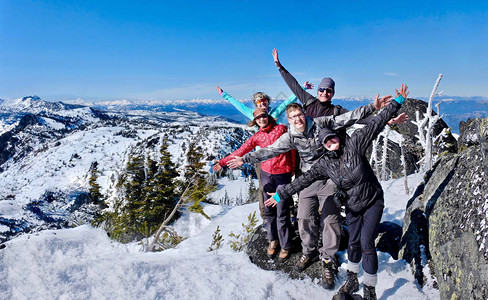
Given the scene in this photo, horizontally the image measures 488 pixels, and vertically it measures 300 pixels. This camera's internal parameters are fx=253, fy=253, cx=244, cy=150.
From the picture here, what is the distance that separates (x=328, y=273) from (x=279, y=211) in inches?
48.2

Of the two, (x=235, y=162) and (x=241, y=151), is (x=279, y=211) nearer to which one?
(x=235, y=162)

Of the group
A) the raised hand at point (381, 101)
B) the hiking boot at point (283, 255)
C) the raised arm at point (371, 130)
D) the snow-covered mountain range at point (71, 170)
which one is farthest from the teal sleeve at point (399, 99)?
the snow-covered mountain range at point (71, 170)

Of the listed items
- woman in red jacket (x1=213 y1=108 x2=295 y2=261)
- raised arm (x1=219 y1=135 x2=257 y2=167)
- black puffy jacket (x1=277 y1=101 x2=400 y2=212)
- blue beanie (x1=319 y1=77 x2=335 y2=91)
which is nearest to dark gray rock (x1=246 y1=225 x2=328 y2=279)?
woman in red jacket (x1=213 y1=108 x2=295 y2=261)

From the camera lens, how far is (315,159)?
13.3 ft

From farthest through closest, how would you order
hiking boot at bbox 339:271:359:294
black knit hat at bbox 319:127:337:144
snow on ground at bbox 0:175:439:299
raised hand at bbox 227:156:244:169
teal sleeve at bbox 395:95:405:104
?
raised hand at bbox 227:156:244:169 → hiking boot at bbox 339:271:359:294 → teal sleeve at bbox 395:95:405:104 → black knit hat at bbox 319:127:337:144 → snow on ground at bbox 0:175:439:299

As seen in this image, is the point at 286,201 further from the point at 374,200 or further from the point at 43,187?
the point at 43,187

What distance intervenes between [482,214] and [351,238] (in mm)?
1515

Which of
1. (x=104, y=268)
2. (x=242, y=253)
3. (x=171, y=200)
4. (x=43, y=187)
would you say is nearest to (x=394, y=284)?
(x=242, y=253)

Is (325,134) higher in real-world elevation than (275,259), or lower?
higher

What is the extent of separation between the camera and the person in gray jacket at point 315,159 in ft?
13.0

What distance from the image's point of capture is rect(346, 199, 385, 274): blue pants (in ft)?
11.4

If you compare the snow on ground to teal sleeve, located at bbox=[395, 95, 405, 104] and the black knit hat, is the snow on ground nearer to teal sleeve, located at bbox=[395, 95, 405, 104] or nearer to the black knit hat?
the black knit hat

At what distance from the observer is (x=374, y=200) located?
3.48m

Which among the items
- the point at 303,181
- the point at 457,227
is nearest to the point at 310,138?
the point at 303,181
